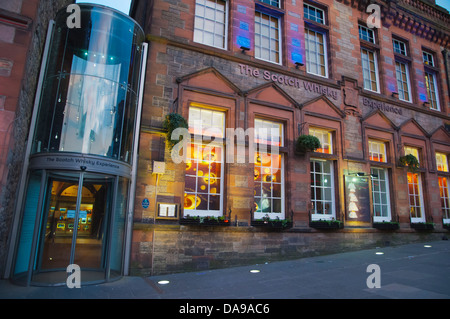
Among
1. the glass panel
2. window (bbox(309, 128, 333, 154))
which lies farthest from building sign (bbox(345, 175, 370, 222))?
the glass panel

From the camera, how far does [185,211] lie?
794cm

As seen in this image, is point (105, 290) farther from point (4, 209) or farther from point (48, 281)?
point (4, 209)

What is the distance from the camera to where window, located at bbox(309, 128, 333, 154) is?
1045 centimetres

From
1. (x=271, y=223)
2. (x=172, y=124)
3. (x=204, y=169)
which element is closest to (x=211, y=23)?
(x=172, y=124)

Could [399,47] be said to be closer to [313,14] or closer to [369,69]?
[369,69]

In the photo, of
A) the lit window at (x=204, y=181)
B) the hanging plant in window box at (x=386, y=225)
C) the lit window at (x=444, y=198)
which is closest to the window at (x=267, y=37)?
the lit window at (x=204, y=181)

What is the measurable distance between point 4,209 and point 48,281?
1.67 meters

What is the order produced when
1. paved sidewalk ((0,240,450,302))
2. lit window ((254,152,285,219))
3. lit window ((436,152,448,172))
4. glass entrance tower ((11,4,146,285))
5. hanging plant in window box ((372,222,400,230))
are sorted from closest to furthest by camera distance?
paved sidewalk ((0,240,450,302)) < glass entrance tower ((11,4,146,285)) < lit window ((254,152,285,219)) < hanging plant in window box ((372,222,400,230)) < lit window ((436,152,448,172))

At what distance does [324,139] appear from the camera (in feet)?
34.8

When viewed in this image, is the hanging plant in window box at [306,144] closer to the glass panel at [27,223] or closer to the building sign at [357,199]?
the building sign at [357,199]

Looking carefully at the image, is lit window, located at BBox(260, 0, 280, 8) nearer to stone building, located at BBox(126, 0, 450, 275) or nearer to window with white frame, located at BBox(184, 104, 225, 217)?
stone building, located at BBox(126, 0, 450, 275)

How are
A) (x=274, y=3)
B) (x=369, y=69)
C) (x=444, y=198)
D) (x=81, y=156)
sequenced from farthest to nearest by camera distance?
(x=444, y=198)
(x=369, y=69)
(x=274, y=3)
(x=81, y=156)

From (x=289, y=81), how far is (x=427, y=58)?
931 centimetres

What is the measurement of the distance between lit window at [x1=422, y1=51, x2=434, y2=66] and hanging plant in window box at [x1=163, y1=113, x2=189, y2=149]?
524 inches
